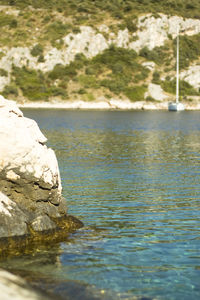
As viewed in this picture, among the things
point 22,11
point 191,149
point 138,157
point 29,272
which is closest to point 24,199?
point 29,272

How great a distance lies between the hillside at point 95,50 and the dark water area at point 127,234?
9286cm

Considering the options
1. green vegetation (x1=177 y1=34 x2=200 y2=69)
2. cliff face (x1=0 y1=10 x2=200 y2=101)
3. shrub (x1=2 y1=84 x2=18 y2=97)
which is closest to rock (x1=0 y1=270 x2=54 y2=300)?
shrub (x1=2 y1=84 x2=18 y2=97)

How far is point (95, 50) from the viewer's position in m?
140

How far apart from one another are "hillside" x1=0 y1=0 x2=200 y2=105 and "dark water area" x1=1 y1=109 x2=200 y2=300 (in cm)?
9286

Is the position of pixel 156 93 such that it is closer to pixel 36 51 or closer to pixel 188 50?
pixel 188 50

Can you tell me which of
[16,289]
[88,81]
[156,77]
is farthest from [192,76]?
[16,289]

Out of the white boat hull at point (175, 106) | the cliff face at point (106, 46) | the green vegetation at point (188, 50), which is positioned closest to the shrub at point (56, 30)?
the cliff face at point (106, 46)

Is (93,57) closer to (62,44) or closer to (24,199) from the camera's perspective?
(62,44)

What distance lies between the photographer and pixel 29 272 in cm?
1195

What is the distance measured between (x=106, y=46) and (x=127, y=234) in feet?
427

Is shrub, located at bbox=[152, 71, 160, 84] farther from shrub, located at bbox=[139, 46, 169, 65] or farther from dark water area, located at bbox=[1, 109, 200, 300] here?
dark water area, located at bbox=[1, 109, 200, 300]

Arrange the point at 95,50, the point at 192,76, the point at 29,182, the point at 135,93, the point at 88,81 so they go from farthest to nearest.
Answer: the point at 95,50
the point at 192,76
the point at 88,81
the point at 135,93
the point at 29,182

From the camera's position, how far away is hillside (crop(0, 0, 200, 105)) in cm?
12619

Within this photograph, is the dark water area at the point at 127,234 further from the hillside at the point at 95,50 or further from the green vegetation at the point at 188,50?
the green vegetation at the point at 188,50
